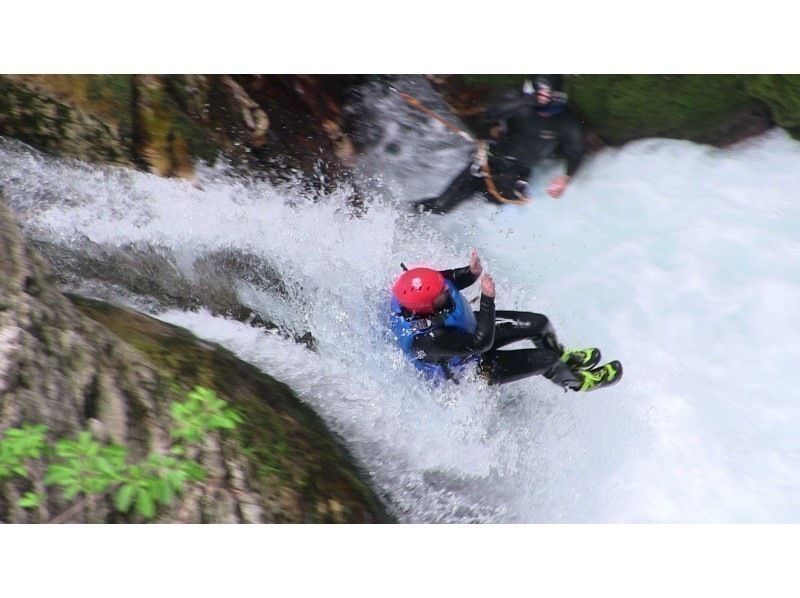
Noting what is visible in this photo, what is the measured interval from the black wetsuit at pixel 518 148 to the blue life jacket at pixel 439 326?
1434mm

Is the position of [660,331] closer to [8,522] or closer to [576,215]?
[576,215]

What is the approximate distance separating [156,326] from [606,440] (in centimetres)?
341

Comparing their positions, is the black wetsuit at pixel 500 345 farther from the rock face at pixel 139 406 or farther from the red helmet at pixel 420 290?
the rock face at pixel 139 406

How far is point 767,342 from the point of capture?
548cm

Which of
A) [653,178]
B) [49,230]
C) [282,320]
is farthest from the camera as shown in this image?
[653,178]

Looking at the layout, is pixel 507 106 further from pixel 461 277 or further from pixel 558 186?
pixel 461 277

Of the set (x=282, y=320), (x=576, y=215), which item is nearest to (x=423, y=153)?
(x=576, y=215)

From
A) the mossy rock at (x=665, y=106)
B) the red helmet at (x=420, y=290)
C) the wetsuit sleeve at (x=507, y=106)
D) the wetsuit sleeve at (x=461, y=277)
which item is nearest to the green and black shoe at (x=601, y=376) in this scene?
the wetsuit sleeve at (x=461, y=277)

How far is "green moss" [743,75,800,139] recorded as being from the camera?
17.1 feet

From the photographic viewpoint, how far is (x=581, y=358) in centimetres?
511

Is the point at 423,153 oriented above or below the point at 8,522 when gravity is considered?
above

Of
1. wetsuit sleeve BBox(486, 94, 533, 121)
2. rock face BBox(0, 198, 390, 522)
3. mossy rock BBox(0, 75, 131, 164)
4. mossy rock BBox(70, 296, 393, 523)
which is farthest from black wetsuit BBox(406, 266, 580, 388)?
mossy rock BBox(0, 75, 131, 164)

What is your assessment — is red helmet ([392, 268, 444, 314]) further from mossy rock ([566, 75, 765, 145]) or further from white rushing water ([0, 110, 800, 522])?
mossy rock ([566, 75, 765, 145])

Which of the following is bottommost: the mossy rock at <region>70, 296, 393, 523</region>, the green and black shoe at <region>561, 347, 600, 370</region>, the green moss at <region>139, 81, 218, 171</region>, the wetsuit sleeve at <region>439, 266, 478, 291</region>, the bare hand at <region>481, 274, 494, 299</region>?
the mossy rock at <region>70, 296, 393, 523</region>
